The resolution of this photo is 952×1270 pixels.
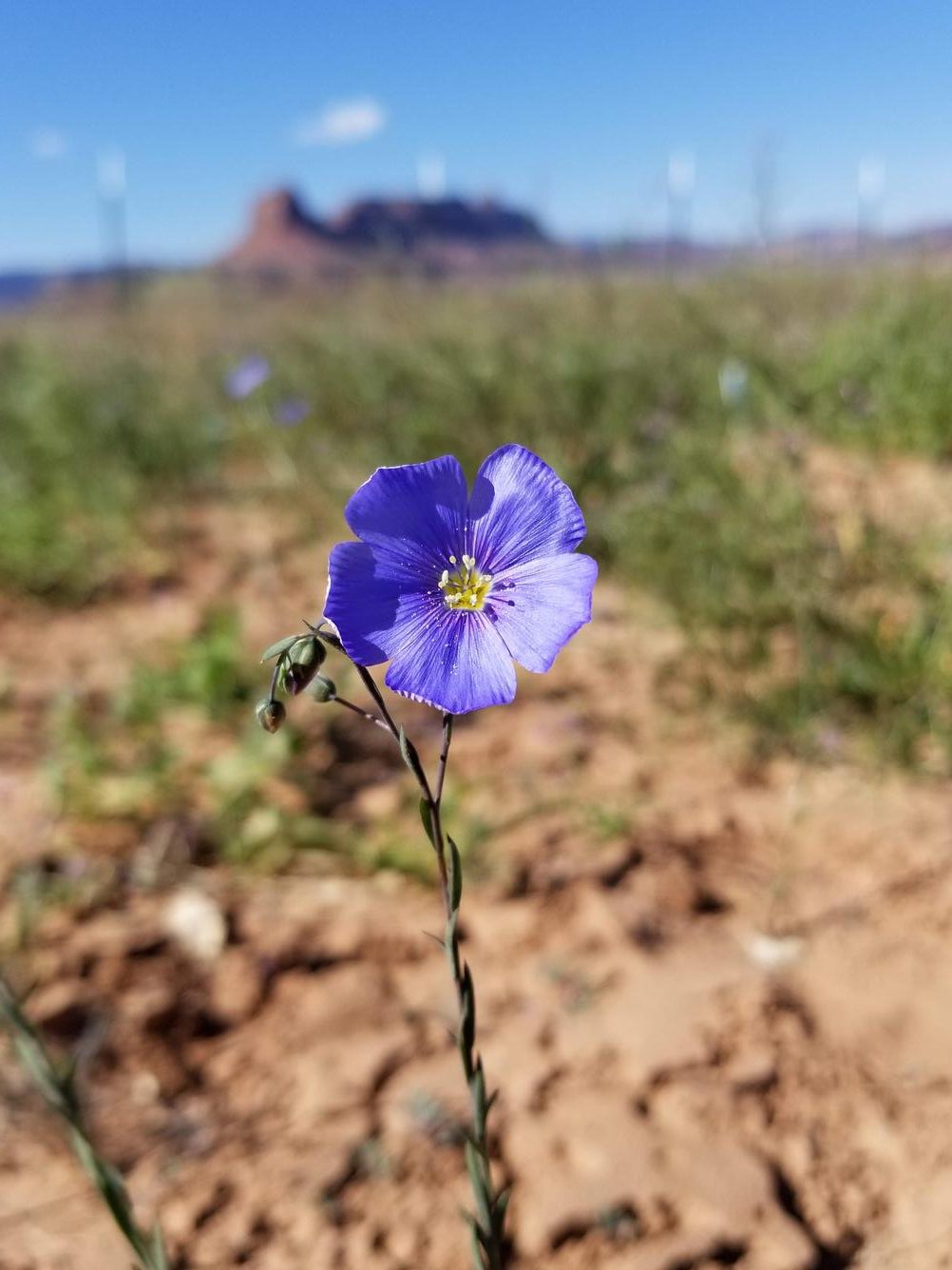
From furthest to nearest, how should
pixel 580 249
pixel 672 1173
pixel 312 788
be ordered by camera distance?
pixel 580 249 < pixel 312 788 < pixel 672 1173

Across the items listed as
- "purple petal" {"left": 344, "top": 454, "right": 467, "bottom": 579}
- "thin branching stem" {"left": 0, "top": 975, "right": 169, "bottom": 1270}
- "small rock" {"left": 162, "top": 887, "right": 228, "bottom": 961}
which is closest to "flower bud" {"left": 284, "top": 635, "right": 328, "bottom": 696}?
"purple petal" {"left": 344, "top": 454, "right": 467, "bottom": 579}

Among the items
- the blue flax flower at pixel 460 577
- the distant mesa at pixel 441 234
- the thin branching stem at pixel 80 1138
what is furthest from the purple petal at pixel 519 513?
the distant mesa at pixel 441 234

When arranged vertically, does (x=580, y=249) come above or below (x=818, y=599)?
above

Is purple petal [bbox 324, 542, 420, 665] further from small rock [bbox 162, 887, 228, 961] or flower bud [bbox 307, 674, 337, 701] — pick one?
small rock [bbox 162, 887, 228, 961]

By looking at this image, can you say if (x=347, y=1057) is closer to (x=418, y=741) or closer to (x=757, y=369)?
(x=418, y=741)

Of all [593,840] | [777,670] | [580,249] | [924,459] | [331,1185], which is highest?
[580,249]

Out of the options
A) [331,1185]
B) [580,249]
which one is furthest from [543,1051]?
[580,249]

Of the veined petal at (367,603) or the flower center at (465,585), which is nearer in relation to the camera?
the veined petal at (367,603)

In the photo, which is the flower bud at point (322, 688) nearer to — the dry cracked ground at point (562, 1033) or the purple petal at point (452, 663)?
the purple petal at point (452, 663)
